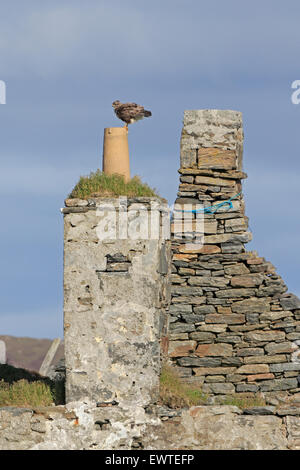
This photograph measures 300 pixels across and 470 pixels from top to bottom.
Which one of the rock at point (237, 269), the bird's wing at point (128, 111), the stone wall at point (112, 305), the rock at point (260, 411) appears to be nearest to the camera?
the stone wall at point (112, 305)

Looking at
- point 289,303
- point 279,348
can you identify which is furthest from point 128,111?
point 279,348

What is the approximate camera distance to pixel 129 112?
1171 cm

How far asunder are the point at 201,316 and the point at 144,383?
2.45m

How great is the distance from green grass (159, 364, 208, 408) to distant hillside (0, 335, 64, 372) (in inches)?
521

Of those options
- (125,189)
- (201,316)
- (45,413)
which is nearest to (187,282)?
(201,316)

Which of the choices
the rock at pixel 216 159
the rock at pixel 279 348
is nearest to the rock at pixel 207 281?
the rock at pixel 279 348

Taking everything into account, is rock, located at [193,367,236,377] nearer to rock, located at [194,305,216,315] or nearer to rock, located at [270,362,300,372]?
rock, located at [270,362,300,372]

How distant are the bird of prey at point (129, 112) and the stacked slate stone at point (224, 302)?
69.3 inches

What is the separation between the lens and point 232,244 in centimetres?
1295

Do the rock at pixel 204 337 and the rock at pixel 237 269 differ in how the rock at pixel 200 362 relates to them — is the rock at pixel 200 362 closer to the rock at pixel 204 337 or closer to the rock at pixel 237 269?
the rock at pixel 204 337

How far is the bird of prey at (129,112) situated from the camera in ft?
38.5
